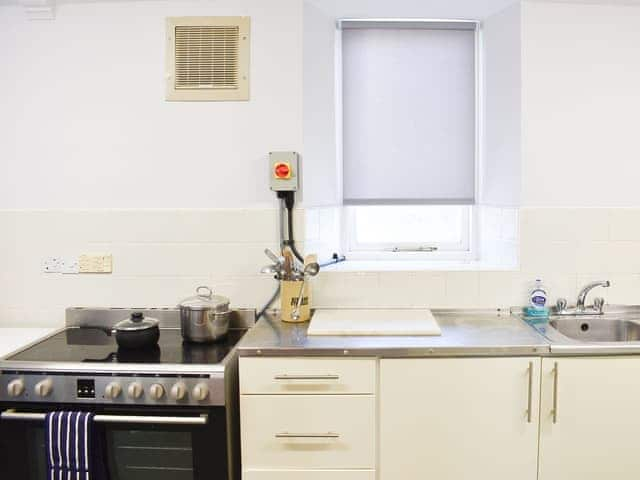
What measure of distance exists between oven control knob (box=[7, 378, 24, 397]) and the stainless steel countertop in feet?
2.46

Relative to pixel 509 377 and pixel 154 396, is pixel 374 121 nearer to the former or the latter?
pixel 509 377

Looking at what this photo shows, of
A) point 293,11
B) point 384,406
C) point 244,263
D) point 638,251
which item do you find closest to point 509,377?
point 384,406

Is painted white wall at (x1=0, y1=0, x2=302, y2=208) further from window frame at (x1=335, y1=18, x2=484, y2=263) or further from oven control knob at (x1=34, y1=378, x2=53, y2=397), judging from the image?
oven control knob at (x1=34, y1=378, x2=53, y2=397)

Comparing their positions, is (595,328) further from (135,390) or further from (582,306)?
(135,390)

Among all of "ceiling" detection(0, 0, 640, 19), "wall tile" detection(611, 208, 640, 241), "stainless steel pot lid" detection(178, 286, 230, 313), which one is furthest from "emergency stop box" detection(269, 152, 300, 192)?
"wall tile" detection(611, 208, 640, 241)

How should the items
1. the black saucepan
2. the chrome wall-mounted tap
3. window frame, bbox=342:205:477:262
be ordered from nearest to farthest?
the black saucepan, the chrome wall-mounted tap, window frame, bbox=342:205:477:262

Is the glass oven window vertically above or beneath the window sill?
beneath

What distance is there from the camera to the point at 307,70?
7.33 feet

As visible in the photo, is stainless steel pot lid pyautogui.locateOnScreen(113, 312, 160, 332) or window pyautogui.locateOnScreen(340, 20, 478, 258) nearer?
stainless steel pot lid pyautogui.locateOnScreen(113, 312, 160, 332)

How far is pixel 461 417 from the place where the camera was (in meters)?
1.77

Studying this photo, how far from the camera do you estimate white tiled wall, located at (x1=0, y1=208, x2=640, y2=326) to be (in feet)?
7.34

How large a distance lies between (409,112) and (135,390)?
1776 mm

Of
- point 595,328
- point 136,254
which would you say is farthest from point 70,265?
point 595,328

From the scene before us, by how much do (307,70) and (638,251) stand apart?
1696mm
